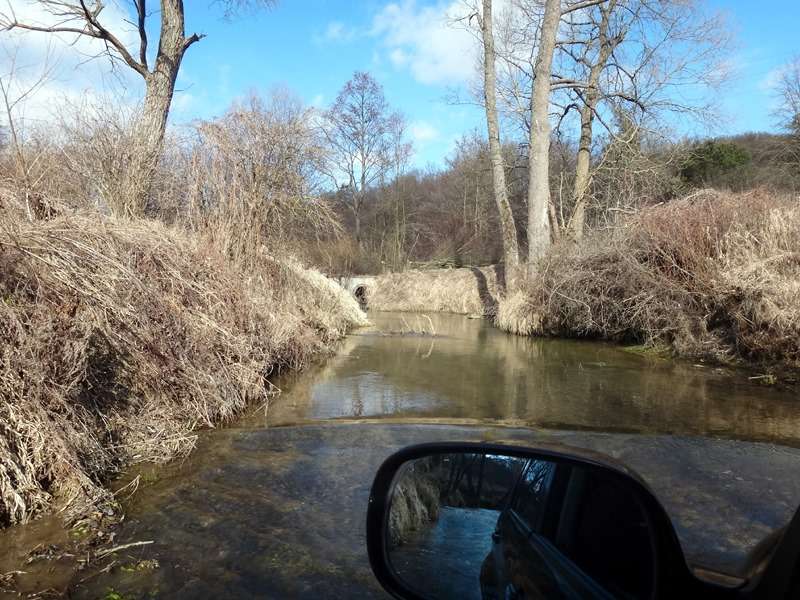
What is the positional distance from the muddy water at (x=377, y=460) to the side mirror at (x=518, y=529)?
0.32 meters

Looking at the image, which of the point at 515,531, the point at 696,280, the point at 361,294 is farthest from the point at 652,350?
the point at 361,294

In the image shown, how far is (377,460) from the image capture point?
4.46 metres

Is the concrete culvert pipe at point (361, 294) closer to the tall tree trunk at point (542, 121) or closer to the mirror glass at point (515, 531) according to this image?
the tall tree trunk at point (542, 121)

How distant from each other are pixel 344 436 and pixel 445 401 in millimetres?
1819

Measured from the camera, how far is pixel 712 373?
8.37 meters

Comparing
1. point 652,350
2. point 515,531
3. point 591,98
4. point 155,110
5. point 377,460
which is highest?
point 591,98

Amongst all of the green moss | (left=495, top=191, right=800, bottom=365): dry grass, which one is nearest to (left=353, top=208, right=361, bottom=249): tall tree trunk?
(left=495, top=191, right=800, bottom=365): dry grass

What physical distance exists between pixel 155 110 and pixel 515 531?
32.6 ft

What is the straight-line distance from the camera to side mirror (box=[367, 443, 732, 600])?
1.17m

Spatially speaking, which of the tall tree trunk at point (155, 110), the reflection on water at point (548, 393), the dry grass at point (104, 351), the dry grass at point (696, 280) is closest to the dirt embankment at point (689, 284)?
the dry grass at point (696, 280)

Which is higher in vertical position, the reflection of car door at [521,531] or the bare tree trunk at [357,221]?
the bare tree trunk at [357,221]

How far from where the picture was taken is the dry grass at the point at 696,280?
8.27 metres

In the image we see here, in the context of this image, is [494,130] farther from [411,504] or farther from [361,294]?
[411,504]

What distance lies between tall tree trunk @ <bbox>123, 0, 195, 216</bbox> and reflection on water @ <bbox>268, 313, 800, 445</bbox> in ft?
10.8
